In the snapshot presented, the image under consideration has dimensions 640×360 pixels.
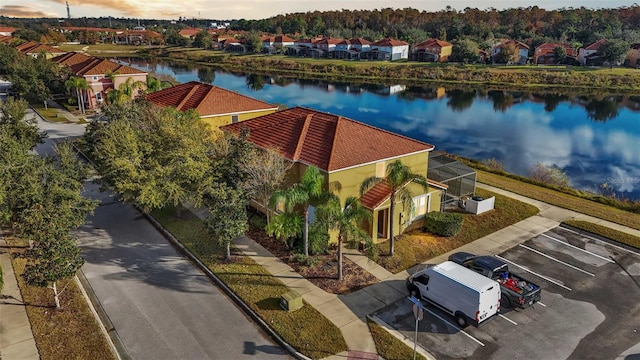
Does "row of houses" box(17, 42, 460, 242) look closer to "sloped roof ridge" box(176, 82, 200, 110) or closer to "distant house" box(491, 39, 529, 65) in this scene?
"sloped roof ridge" box(176, 82, 200, 110)

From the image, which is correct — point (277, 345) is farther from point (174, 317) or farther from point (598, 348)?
point (598, 348)

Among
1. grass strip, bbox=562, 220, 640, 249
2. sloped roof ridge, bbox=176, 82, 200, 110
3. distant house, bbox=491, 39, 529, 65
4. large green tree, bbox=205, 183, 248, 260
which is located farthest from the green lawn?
distant house, bbox=491, 39, 529, 65

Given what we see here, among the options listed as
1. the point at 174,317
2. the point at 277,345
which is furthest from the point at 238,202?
the point at 277,345

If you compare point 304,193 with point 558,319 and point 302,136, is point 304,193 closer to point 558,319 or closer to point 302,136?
point 302,136

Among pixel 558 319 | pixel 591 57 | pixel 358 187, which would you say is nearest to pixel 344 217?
pixel 358 187

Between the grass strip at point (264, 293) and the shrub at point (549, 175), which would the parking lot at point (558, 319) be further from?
the shrub at point (549, 175)
